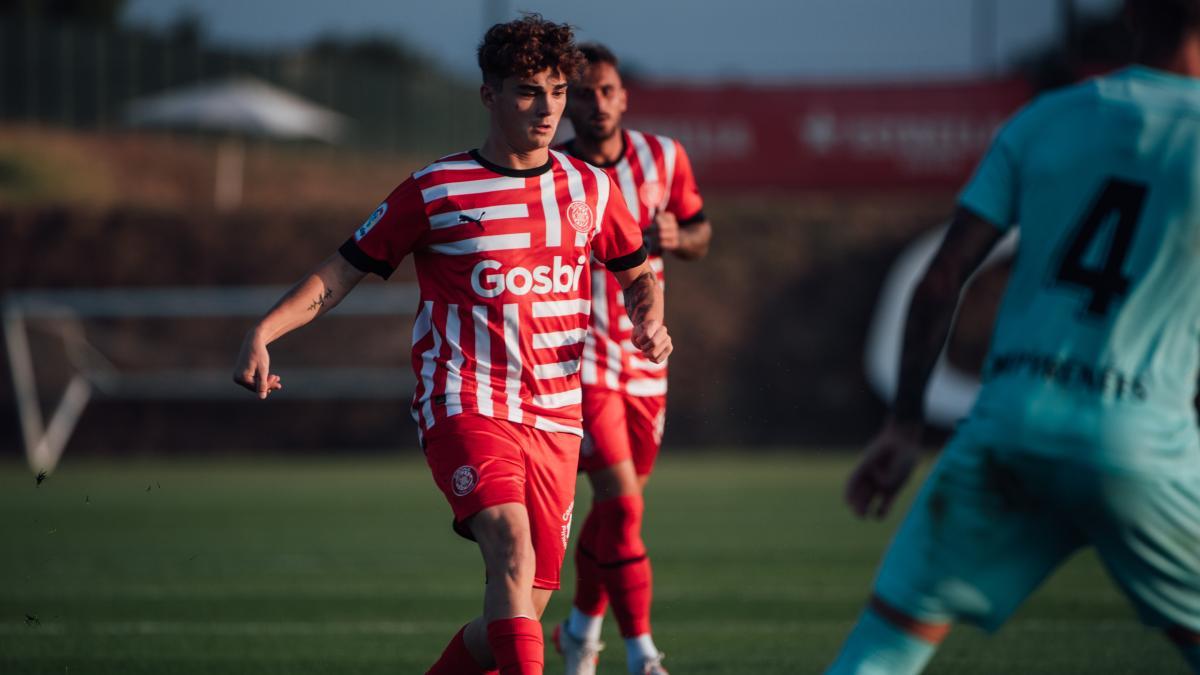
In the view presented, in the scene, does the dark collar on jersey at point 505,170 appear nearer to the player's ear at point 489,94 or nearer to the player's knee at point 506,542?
the player's ear at point 489,94

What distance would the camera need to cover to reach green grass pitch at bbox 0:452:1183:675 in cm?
690

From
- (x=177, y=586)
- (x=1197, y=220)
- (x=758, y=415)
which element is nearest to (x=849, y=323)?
(x=758, y=415)

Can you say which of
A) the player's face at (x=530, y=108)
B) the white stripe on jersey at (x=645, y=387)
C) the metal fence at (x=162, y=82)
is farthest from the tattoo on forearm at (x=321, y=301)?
the metal fence at (x=162, y=82)

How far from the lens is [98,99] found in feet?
119

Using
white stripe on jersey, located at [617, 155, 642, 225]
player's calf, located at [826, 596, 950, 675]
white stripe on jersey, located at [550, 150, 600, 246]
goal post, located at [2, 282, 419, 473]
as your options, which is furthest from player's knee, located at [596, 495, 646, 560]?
goal post, located at [2, 282, 419, 473]

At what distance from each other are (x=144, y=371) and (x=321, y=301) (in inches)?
637

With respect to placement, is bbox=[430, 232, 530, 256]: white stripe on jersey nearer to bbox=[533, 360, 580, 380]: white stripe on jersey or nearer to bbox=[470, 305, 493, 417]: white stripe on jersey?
bbox=[470, 305, 493, 417]: white stripe on jersey

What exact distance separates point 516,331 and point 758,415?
1571cm

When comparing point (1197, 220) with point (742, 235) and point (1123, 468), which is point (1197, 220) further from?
point (742, 235)

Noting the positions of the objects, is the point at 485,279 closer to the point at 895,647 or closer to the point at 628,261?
the point at 628,261

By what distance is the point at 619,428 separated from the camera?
21.6 feet

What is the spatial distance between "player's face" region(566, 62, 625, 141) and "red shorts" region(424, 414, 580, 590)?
2.08 m

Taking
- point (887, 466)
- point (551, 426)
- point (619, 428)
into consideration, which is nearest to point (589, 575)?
point (619, 428)

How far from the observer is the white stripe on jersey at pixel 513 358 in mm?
4906
